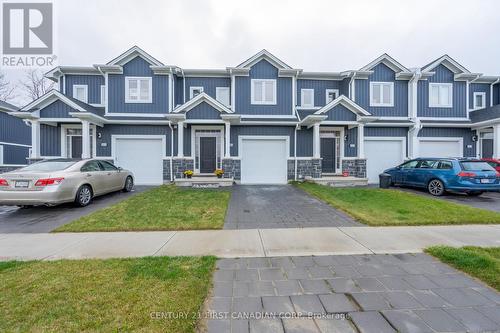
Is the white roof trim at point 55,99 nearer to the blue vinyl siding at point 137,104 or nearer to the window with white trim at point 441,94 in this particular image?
the blue vinyl siding at point 137,104

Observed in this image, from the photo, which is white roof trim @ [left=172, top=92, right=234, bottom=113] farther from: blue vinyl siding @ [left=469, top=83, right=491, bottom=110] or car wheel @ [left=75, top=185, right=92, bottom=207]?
blue vinyl siding @ [left=469, top=83, right=491, bottom=110]

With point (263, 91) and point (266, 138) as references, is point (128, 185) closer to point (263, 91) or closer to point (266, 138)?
point (266, 138)

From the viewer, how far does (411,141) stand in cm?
1363

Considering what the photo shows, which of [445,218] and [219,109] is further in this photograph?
[219,109]

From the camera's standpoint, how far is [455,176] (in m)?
8.66

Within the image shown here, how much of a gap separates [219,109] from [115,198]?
237 inches

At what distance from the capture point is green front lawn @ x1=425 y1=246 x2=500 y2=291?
302 cm

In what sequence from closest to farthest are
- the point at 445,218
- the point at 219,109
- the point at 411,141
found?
1. the point at 445,218
2. the point at 219,109
3. the point at 411,141

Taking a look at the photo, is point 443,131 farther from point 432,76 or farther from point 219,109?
point 219,109

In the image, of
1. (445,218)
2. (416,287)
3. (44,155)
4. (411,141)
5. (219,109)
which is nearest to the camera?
(416,287)

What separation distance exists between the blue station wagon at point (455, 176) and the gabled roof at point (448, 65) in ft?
24.7

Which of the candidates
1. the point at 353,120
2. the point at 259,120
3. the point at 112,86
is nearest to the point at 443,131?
the point at 353,120

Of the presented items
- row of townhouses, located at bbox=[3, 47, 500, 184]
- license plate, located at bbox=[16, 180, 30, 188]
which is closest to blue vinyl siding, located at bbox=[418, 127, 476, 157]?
row of townhouses, located at bbox=[3, 47, 500, 184]

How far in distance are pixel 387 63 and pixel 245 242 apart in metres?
14.7
